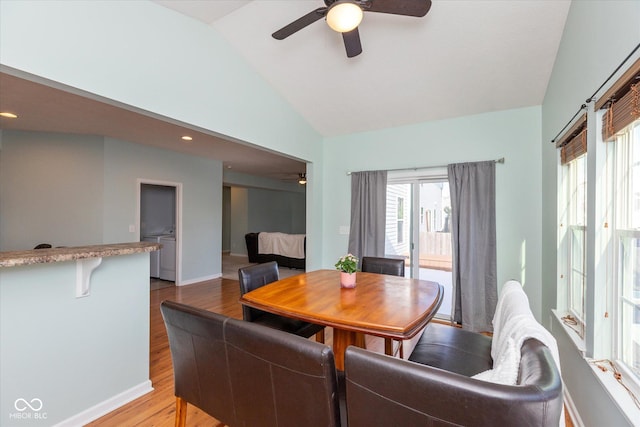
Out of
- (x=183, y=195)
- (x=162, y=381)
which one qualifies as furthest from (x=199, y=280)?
(x=162, y=381)

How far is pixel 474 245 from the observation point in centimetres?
331

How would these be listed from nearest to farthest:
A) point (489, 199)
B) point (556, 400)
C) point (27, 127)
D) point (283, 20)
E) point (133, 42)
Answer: point (556, 400) < point (133, 42) < point (283, 20) < point (489, 199) < point (27, 127)

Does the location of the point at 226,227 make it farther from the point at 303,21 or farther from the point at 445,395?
the point at 445,395

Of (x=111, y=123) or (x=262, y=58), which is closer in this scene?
(x=262, y=58)

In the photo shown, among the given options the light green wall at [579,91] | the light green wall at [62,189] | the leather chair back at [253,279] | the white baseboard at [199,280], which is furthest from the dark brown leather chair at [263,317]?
the white baseboard at [199,280]

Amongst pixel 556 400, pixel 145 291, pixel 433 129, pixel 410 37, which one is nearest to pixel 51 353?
pixel 145 291

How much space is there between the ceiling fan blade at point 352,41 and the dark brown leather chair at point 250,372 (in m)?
2.03

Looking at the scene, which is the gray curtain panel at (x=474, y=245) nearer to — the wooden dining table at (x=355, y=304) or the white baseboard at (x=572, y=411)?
the white baseboard at (x=572, y=411)

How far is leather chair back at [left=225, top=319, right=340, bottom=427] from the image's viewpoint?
3.22ft

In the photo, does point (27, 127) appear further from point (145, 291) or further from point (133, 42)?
point (145, 291)

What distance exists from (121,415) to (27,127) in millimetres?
4261

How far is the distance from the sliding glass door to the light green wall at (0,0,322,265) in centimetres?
192

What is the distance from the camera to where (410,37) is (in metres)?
2.54

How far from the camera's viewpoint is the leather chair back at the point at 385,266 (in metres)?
2.79
